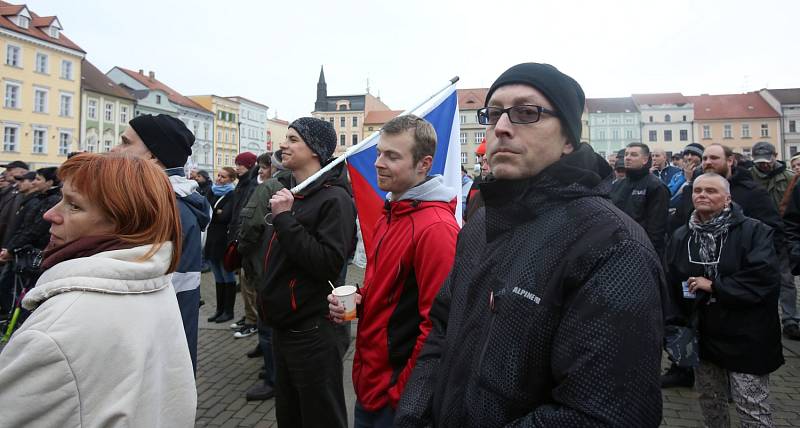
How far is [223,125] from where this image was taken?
73.4 meters

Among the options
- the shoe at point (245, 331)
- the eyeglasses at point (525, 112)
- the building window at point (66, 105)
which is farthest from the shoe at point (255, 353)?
the building window at point (66, 105)

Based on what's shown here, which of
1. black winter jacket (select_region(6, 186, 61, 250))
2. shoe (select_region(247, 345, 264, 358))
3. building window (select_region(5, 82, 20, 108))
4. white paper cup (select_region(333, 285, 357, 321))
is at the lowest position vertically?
shoe (select_region(247, 345, 264, 358))

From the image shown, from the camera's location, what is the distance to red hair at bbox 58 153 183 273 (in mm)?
1710

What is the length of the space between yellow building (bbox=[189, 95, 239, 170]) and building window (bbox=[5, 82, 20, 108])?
29.1 m

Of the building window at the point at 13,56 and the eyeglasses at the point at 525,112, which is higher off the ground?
the building window at the point at 13,56

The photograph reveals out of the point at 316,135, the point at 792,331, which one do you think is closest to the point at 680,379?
the point at 792,331

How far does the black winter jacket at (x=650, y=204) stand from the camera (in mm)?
6199

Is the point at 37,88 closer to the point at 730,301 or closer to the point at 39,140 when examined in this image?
the point at 39,140

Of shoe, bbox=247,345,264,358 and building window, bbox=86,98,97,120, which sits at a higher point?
building window, bbox=86,98,97,120

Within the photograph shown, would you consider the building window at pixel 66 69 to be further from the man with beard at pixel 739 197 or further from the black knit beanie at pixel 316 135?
the man with beard at pixel 739 197

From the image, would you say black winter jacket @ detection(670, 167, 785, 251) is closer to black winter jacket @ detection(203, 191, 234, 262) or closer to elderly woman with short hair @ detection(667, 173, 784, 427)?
elderly woman with short hair @ detection(667, 173, 784, 427)

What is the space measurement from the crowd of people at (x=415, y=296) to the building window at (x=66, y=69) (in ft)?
173

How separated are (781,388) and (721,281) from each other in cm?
221

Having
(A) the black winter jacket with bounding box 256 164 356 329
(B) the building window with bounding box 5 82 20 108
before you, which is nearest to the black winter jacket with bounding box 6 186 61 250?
(A) the black winter jacket with bounding box 256 164 356 329
